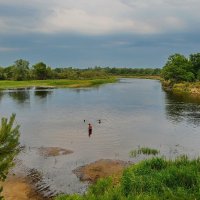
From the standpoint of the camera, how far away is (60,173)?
117ft

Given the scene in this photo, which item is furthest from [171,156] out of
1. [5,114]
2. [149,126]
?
[5,114]

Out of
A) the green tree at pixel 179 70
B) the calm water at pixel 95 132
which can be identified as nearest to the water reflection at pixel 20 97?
the calm water at pixel 95 132

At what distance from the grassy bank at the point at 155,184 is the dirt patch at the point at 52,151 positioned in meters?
14.2

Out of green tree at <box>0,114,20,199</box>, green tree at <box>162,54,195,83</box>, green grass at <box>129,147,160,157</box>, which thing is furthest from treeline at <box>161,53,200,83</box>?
green tree at <box>0,114,20,199</box>

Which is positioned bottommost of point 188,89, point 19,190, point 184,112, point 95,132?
point 19,190

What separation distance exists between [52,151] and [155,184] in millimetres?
21225

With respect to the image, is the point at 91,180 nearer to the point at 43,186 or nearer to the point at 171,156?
the point at 43,186

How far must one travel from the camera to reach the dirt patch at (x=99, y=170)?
34.3 meters

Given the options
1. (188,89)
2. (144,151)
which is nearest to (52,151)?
(144,151)

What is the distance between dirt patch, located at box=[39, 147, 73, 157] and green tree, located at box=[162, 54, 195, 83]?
369ft

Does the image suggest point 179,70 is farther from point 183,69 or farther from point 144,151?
point 144,151

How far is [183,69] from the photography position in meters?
153

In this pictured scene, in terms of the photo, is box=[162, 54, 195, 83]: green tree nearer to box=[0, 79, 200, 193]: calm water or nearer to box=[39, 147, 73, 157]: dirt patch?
box=[0, 79, 200, 193]: calm water

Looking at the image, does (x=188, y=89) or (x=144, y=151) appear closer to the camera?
(x=144, y=151)
